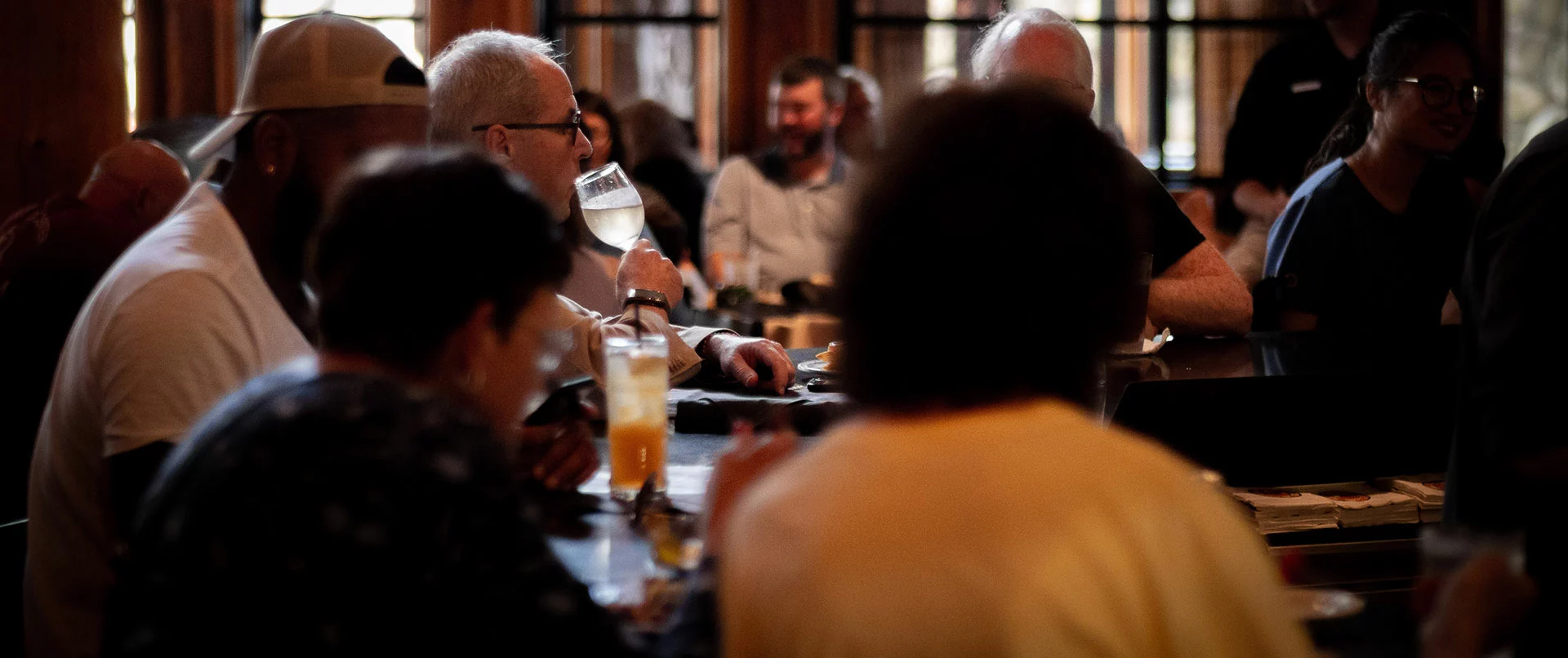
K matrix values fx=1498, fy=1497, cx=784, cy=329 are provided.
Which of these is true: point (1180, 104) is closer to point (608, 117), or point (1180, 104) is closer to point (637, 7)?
point (637, 7)

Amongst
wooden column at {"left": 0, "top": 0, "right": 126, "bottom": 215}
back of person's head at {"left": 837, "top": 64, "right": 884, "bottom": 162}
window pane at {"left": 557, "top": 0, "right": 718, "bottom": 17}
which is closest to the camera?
wooden column at {"left": 0, "top": 0, "right": 126, "bottom": 215}

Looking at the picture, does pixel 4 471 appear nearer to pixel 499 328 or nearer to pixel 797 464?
pixel 499 328

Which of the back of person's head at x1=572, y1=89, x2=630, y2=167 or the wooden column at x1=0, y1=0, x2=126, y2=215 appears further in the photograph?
the back of person's head at x1=572, y1=89, x2=630, y2=167

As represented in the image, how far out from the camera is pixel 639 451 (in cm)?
178

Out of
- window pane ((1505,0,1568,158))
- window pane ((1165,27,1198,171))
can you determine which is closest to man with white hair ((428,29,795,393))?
window pane ((1165,27,1198,171))

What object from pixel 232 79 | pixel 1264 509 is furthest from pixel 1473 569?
pixel 232 79

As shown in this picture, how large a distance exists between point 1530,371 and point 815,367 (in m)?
1.38

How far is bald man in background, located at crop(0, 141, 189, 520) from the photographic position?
8.99 ft

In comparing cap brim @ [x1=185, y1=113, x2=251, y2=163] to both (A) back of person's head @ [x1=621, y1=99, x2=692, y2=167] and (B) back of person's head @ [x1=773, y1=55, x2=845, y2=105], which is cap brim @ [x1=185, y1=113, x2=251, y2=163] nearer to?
(B) back of person's head @ [x1=773, y1=55, x2=845, y2=105]

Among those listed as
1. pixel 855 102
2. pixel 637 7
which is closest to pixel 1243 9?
pixel 855 102

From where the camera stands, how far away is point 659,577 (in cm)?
143

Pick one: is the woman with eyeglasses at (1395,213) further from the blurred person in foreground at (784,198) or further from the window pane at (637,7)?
the window pane at (637,7)

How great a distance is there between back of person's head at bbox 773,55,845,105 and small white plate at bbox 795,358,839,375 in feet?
10.0

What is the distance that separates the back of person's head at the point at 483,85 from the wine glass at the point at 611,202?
226 mm
